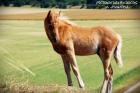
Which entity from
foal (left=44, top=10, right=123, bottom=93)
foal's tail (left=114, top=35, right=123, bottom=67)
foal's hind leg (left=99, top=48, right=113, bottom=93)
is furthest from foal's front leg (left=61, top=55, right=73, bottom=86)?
foal's tail (left=114, top=35, right=123, bottom=67)

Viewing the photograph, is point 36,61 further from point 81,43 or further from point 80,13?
point 80,13

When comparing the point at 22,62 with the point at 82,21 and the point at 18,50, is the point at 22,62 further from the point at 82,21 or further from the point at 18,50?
the point at 82,21

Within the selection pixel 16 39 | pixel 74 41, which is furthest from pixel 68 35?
pixel 16 39

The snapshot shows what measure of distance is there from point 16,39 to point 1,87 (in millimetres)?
542

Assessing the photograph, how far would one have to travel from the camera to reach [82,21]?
753cm

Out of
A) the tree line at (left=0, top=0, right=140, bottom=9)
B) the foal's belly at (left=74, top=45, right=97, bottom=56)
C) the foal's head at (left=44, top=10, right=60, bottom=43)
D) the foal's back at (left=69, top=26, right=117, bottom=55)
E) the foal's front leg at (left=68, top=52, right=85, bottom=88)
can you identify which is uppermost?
the tree line at (left=0, top=0, right=140, bottom=9)

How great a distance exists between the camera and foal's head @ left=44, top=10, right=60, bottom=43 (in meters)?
7.51

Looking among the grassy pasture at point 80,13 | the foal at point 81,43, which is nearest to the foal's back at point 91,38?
the foal at point 81,43

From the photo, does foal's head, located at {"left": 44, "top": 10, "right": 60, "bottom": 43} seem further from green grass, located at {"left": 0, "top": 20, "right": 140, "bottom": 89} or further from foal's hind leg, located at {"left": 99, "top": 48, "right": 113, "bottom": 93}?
foal's hind leg, located at {"left": 99, "top": 48, "right": 113, "bottom": 93}

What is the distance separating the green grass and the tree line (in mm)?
→ 194

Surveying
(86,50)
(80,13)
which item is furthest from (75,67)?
(80,13)

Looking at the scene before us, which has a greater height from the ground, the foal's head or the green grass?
the foal's head

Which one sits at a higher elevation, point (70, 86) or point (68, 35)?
point (68, 35)

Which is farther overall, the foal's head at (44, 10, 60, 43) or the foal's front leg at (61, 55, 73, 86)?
the foal's front leg at (61, 55, 73, 86)
